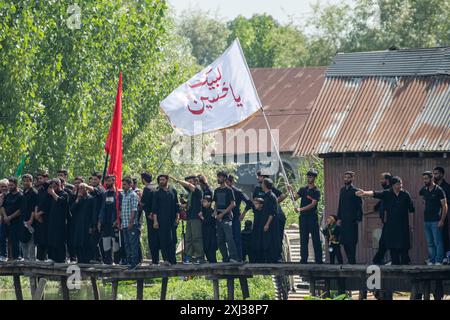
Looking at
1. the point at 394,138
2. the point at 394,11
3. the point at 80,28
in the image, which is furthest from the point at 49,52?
the point at 394,11

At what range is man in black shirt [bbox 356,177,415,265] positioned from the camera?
2694 cm

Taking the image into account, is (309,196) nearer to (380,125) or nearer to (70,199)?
(380,125)

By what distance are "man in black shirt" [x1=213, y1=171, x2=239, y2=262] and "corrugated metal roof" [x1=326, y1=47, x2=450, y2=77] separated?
450 centimetres

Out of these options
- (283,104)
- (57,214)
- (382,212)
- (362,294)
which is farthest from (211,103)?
(283,104)

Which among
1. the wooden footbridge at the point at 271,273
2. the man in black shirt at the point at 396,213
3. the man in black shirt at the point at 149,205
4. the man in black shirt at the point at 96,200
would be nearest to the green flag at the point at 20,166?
the wooden footbridge at the point at 271,273

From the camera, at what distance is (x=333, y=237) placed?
28016 mm

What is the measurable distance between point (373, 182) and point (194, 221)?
3559 mm

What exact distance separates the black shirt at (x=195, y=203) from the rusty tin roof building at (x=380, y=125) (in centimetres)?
255

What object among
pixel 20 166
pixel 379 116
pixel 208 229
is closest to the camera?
pixel 208 229

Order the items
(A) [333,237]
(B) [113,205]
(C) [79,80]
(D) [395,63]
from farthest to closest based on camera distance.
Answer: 1. (C) [79,80]
2. (D) [395,63]
3. (B) [113,205]
4. (A) [333,237]

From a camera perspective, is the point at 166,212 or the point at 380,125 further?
the point at 380,125

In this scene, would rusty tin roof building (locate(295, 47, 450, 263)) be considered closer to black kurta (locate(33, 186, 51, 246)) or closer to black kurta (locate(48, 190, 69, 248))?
Result: black kurta (locate(48, 190, 69, 248))
